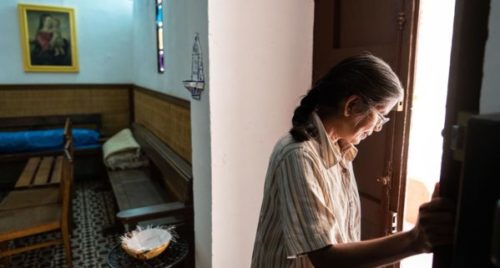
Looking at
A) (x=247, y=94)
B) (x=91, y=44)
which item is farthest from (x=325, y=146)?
(x=91, y=44)

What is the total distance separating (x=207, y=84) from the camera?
68.2 inches

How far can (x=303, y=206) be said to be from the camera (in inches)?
31.0

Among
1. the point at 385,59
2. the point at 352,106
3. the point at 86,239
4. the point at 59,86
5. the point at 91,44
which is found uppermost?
the point at 91,44

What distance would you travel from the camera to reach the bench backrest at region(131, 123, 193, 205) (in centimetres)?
229

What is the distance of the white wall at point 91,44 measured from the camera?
472 centimetres

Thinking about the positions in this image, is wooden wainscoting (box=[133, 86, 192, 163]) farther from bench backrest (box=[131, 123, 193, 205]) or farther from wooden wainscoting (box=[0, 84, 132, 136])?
wooden wainscoting (box=[0, 84, 132, 136])

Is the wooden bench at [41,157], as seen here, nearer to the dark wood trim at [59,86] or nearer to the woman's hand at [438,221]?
the dark wood trim at [59,86]

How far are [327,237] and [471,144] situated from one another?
44 centimetres

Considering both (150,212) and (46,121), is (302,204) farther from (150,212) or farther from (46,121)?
(46,121)

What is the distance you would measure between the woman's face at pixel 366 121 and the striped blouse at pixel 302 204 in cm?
7

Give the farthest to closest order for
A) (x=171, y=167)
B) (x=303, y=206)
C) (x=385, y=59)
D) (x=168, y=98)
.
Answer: (x=168, y=98) → (x=171, y=167) → (x=385, y=59) → (x=303, y=206)

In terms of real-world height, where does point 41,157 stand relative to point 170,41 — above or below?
below

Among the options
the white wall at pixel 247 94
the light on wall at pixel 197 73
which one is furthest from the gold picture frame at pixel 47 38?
Answer: the white wall at pixel 247 94

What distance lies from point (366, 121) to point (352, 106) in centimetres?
6
